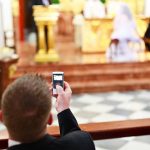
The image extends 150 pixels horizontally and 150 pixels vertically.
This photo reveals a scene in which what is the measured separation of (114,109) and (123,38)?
2774mm

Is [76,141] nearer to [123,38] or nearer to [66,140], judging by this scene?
[66,140]

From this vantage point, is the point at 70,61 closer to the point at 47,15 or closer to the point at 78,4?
the point at 47,15

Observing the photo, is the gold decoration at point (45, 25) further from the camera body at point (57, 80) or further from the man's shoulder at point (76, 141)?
the man's shoulder at point (76, 141)

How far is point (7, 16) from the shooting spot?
26.2 ft

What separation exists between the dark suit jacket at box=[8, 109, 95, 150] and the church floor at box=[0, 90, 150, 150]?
2.79 metres

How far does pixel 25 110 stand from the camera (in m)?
1.28

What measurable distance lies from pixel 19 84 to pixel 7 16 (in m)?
6.89

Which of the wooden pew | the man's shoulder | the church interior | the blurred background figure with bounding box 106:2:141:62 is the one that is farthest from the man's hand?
the blurred background figure with bounding box 106:2:141:62

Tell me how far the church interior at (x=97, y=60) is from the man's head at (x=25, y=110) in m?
3.06

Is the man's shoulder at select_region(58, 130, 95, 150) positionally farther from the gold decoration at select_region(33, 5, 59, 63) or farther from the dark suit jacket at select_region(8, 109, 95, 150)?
the gold decoration at select_region(33, 5, 59, 63)

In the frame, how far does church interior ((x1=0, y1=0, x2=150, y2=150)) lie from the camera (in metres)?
5.64

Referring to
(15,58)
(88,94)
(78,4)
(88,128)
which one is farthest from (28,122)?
(78,4)

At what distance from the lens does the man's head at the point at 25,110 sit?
4.21 feet

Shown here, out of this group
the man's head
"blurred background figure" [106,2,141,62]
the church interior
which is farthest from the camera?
"blurred background figure" [106,2,141,62]
